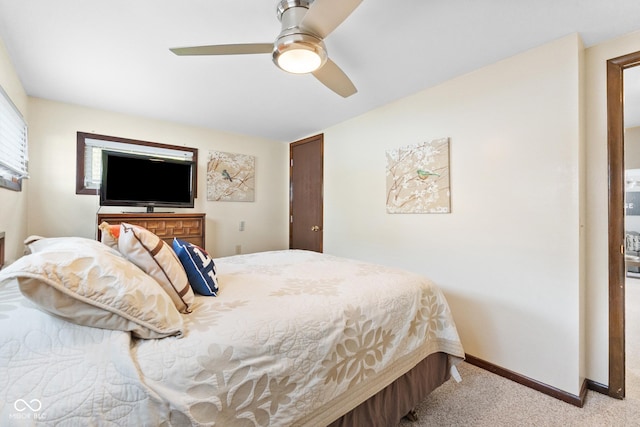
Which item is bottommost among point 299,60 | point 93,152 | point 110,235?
point 110,235

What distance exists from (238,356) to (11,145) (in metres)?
2.43

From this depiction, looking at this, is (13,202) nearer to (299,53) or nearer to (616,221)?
(299,53)

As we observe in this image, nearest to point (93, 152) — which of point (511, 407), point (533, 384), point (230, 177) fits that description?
point (230, 177)

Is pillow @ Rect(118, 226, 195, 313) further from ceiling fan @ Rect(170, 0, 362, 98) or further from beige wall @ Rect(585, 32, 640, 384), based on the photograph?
beige wall @ Rect(585, 32, 640, 384)

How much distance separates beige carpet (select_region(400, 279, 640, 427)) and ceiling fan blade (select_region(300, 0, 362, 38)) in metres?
2.20

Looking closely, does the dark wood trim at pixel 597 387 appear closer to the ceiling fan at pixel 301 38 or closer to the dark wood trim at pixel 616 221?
the dark wood trim at pixel 616 221

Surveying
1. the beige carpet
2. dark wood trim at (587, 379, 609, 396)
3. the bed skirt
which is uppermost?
the bed skirt

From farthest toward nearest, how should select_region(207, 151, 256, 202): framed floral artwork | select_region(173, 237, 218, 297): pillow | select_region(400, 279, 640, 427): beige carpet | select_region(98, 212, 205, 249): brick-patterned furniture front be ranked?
select_region(207, 151, 256, 202): framed floral artwork → select_region(98, 212, 205, 249): brick-patterned furniture front → select_region(400, 279, 640, 427): beige carpet → select_region(173, 237, 218, 297): pillow

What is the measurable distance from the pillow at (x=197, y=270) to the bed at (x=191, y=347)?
0.05 ft

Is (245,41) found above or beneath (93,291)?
above

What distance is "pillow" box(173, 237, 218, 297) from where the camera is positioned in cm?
135

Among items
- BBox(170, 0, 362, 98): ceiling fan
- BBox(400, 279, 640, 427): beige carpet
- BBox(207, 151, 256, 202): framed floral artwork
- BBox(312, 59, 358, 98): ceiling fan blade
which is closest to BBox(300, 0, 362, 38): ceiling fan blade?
BBox(170, 0, 362, 98): ceiling fan

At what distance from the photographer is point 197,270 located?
1.37m

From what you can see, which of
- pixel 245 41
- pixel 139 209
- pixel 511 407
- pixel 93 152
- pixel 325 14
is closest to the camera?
pixel 325 14
